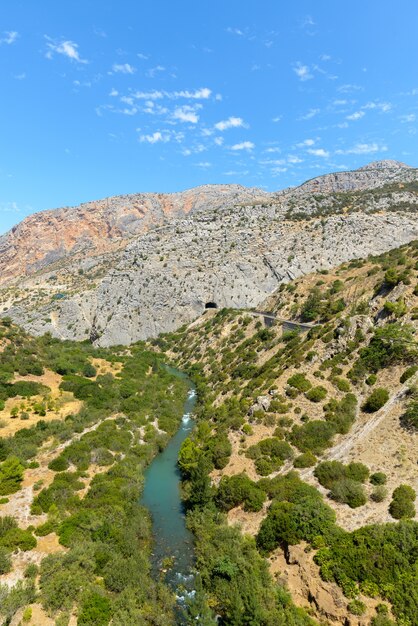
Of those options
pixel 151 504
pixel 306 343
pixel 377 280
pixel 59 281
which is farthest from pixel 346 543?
pixel 59 281

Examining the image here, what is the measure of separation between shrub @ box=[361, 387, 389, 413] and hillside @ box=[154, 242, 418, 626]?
12 cm

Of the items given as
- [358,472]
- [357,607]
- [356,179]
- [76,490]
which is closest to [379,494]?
[358,472]

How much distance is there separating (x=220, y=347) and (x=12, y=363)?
38.9 m

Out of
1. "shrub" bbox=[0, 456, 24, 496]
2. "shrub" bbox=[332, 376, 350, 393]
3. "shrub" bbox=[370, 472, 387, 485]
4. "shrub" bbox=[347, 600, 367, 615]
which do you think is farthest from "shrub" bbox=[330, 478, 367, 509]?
"shrub" bbox=[0, 456, 24, 496]

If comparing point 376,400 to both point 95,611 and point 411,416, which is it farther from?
point 95,611

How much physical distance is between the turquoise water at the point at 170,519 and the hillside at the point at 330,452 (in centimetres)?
139

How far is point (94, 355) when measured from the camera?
81.9 m

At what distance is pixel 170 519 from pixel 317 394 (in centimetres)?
1984

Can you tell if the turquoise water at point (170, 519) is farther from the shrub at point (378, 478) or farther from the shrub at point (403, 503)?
the shrub at point (378, 478)

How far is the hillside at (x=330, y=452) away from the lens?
68.4 ft

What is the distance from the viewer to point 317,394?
128 feet

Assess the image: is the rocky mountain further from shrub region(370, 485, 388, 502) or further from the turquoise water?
shrub region(370, 485, 388, 502)

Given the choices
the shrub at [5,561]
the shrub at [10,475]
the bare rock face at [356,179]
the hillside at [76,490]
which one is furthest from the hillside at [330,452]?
the bare rock face at [356,179]

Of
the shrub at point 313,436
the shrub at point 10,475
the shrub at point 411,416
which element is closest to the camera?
the shrub at point 10,475
